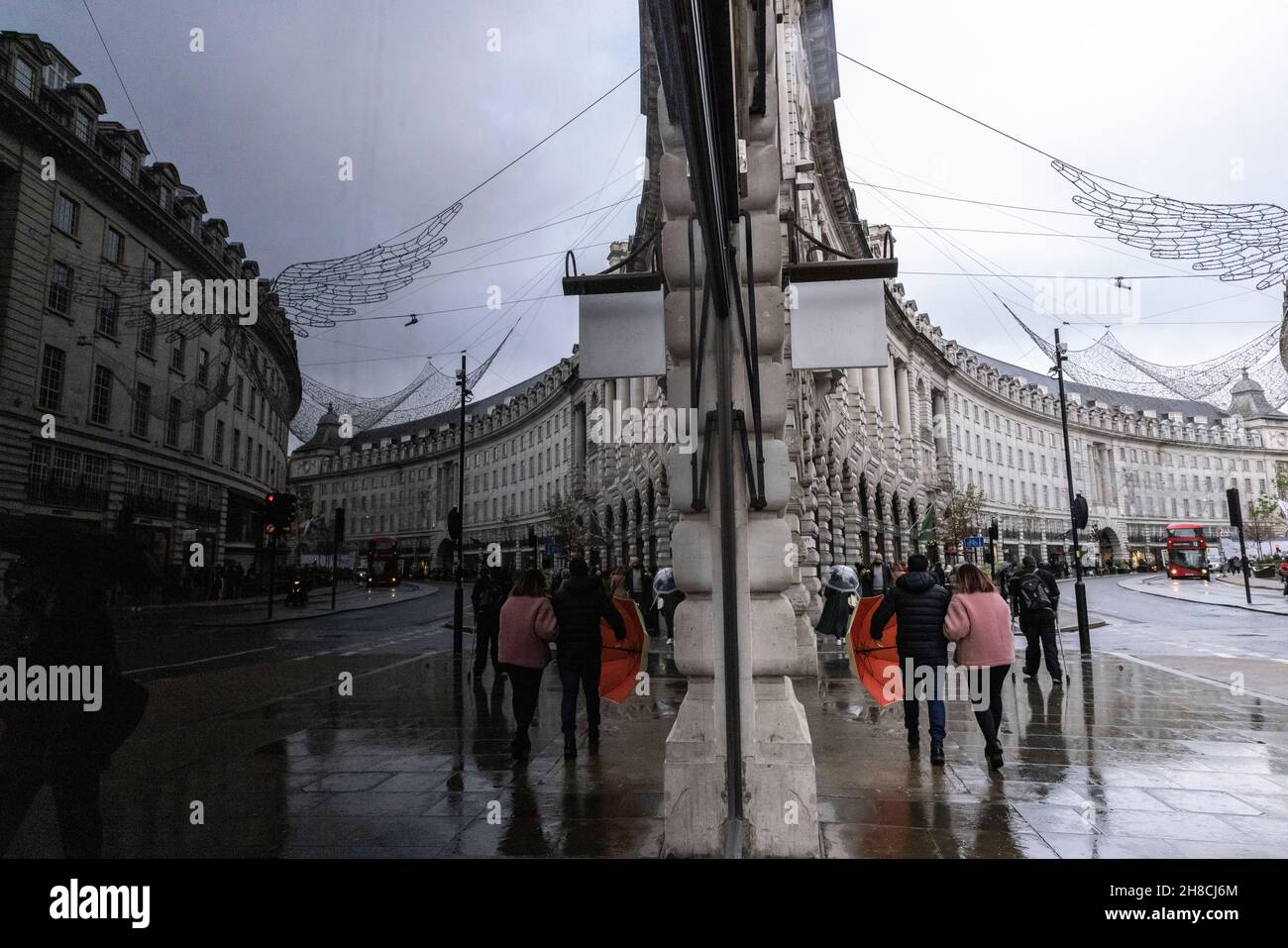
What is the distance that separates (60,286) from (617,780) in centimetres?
487

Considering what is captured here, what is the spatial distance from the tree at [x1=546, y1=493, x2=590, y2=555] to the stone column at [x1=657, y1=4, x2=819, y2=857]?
521 centimetres

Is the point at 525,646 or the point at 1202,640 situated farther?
the point at 1202,640

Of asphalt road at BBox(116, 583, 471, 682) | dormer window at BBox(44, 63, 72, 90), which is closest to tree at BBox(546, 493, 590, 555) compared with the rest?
asphalt road at BBox(116, 583, 471, 682)

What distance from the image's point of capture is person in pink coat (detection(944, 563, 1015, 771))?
610cm

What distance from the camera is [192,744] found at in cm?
707

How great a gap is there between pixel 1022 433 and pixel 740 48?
60.9 meters

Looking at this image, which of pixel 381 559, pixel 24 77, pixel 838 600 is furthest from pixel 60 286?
pixel 838 600

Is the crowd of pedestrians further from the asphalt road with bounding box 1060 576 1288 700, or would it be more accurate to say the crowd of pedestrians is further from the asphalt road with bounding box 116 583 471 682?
the asphalt road with bounding box 1060 576 1288 700

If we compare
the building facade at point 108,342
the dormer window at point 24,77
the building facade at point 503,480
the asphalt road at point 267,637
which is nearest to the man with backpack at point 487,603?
the building facade at point 503,480

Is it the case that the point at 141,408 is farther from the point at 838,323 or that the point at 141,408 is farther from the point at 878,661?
the point at 878,661

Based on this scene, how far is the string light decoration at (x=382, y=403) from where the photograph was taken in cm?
525

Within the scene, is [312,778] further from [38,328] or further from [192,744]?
[38,328]

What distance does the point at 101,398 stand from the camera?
131 inches

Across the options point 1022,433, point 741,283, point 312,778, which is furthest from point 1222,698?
point 1022,433
